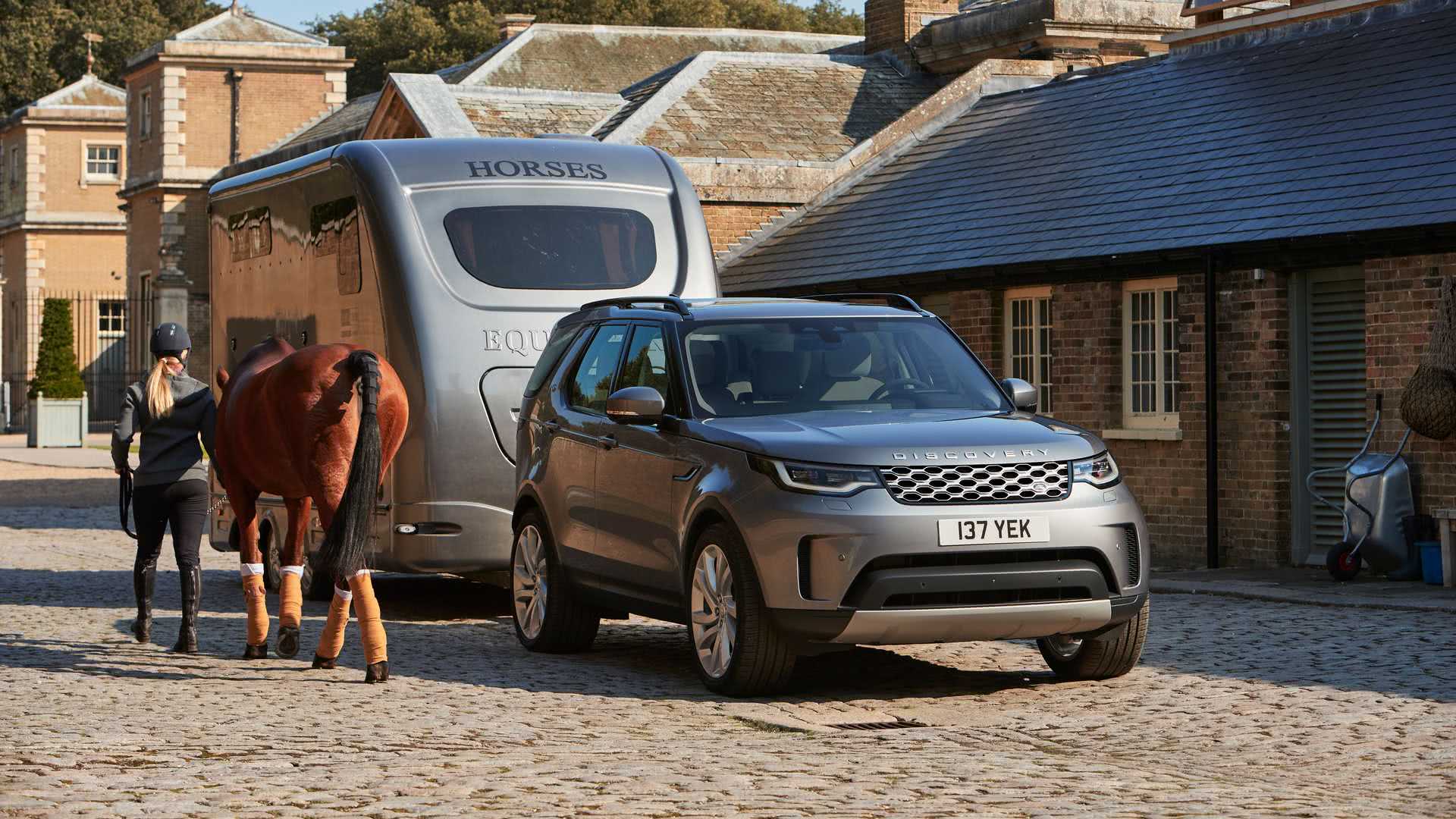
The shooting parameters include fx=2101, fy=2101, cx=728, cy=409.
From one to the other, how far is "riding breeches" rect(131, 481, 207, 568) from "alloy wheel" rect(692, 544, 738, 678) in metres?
3.48

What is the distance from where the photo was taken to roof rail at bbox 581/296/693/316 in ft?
37.4

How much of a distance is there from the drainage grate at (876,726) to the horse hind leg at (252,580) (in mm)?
3959

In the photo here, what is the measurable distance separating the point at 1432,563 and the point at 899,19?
22.5m

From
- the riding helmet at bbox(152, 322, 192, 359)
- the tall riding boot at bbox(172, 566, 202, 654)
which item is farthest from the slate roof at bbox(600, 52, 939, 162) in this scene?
the tall riding boot at bbox(172, 566, 202, 654)

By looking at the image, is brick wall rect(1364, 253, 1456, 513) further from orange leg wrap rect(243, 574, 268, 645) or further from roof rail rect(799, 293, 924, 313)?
orange leg wrap rect(243, 574, 268, 645)

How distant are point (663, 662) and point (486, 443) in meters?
2.58

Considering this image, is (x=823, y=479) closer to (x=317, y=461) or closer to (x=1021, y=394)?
(x=1021, y=394)

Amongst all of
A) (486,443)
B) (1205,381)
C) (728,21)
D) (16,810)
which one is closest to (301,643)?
(486,443)

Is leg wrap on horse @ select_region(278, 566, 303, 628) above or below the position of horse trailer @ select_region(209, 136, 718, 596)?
below

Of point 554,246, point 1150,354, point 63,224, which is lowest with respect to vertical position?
point 1150,354

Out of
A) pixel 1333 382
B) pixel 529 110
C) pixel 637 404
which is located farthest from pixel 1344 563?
pixel 529 110

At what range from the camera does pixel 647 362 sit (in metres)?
11.4

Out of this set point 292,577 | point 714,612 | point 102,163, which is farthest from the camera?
point 102,163

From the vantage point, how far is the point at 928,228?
23.8m
